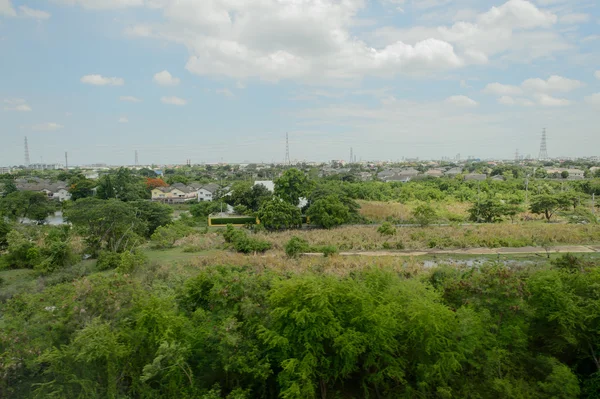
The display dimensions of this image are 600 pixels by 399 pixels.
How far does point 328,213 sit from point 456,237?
8768 millimetres

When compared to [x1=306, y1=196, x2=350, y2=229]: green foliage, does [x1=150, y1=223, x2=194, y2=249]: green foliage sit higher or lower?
lower

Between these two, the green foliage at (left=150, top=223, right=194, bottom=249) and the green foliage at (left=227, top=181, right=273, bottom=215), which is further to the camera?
the green foliage at (left=227, top=181, right=273, bottom=215)

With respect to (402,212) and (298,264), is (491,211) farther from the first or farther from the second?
(298,264)

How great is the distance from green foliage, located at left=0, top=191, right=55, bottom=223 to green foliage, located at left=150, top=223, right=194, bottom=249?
46.1 feet

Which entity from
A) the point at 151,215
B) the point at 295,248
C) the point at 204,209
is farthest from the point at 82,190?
the point at 295,248

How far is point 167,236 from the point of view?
72.6 ft

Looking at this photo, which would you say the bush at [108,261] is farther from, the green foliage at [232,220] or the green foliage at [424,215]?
the green foliage at [424,215]

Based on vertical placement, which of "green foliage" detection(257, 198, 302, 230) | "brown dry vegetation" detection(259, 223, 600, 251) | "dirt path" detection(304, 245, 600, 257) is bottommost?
"dirt path" detection(304, 245, 600, 257)

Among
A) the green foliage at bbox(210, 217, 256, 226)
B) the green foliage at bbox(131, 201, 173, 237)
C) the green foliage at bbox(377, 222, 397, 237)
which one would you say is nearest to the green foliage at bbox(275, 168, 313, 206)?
the green foliage at bbox(210, 217, 256, 226)

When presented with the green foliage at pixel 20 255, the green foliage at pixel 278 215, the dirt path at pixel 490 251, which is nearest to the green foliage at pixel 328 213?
the green foliage at pixel 278 215

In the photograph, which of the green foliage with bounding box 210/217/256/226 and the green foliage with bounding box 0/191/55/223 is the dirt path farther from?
the green foliage with bounding box 0/191/55/223

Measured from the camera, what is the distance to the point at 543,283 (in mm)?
8430

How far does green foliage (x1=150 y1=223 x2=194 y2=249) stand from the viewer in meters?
21.5

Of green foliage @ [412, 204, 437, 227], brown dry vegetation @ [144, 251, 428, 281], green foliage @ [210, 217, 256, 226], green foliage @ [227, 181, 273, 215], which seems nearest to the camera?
brown dry vegetation @ [144, 251, 428, 281]
